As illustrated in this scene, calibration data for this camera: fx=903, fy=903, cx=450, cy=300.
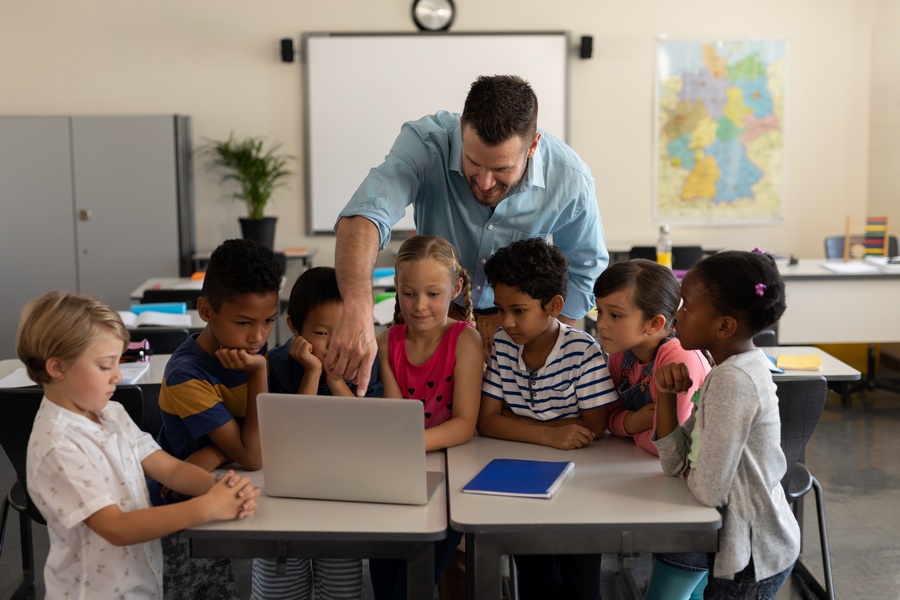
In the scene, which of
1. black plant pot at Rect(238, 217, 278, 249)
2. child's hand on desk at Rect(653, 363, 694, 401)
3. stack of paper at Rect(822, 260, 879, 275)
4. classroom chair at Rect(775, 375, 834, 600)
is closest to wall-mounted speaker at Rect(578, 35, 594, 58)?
stack of paper at Rect(822, 260, 879, 275)

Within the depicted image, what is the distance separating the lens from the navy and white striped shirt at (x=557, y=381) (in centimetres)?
214

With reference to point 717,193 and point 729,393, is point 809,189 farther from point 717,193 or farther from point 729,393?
point 729,393

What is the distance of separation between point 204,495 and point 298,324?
0.63 m

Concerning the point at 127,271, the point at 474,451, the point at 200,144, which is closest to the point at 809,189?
the point at 200,144

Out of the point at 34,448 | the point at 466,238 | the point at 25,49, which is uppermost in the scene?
the point at 25,49

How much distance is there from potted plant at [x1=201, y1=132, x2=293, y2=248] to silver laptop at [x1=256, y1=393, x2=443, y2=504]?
16.1 feet

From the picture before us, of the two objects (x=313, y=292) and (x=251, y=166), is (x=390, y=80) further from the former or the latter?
(x=313, y=292)

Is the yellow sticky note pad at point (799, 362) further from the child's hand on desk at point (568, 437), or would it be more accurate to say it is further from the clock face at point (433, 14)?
the clock face at point (433, 14)

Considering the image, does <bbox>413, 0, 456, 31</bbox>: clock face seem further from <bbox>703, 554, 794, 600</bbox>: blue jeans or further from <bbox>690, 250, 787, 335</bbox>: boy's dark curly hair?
<bbox>703, 554, 794, 600</bbox>: blue jeans

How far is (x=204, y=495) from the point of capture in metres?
1.66

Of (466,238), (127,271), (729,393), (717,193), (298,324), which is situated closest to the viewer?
(729,393)

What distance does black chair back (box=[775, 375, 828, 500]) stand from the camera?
237 cm

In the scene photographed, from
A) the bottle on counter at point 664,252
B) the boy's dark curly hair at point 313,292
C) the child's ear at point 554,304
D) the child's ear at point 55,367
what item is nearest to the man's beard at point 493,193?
the child's ear at point 554,304

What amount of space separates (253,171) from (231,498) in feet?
16.9
